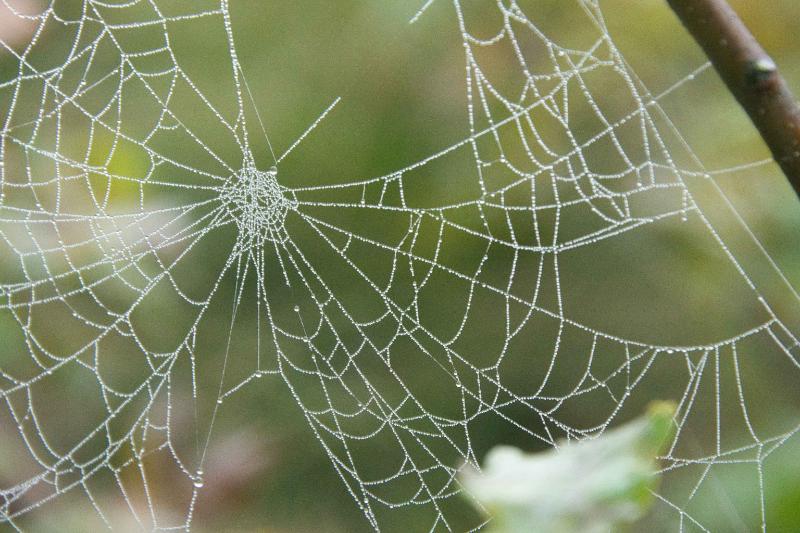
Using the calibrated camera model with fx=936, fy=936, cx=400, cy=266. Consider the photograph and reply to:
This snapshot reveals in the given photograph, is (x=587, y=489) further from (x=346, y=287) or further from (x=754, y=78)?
(x=346, y=287)

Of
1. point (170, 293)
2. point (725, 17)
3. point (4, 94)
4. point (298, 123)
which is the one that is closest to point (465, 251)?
point (298, 123)

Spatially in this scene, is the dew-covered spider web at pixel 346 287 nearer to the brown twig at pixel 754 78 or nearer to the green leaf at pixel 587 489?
the brown twig at pixel 754 78

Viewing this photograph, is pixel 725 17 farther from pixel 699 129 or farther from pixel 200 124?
pixel 200 124

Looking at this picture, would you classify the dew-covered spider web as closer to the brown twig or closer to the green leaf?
the brown twig

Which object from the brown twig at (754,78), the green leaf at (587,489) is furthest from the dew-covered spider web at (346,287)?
the green leaf at (587,489)

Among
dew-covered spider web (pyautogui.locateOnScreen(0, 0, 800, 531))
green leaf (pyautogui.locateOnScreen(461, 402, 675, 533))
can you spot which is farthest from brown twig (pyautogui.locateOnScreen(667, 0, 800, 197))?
dew-covered spider web (pyautogui.locateOnScreen(0, 0, 800, 531))

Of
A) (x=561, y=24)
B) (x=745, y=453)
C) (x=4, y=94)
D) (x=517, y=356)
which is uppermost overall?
(x=4, y=94)
